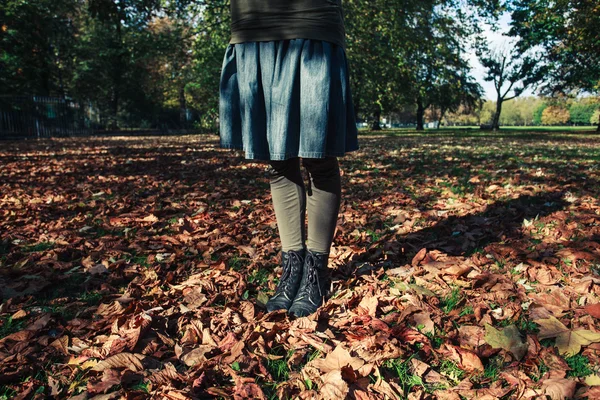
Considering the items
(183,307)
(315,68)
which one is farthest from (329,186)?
(183,307)

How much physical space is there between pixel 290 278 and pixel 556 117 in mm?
114778

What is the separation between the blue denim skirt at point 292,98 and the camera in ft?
6.27

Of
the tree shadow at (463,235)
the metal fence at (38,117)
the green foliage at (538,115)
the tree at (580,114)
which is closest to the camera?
the tree shadow at (463,235)

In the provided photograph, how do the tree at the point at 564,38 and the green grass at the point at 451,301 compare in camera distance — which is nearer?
the green grass at the point at 451,301

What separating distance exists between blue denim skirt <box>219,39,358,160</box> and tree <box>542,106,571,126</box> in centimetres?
10094

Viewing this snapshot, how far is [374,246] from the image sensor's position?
3.10 m

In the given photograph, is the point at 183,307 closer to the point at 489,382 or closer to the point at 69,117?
the point at 489,382

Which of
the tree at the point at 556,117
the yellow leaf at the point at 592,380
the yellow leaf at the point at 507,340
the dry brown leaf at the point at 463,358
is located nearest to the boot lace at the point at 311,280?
the dry brown leaf at the point at 463,358

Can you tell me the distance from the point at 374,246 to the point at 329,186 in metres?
1.14

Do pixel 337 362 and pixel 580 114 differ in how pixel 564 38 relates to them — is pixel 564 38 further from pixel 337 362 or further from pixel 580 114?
pixel 580 114

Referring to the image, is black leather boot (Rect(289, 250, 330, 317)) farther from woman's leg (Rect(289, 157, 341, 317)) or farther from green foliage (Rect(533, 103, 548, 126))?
green foliage (Rect(533, 103, 548, 126))

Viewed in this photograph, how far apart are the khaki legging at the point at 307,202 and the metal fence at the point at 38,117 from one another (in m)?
20.3

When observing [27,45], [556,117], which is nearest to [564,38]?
[27,45]

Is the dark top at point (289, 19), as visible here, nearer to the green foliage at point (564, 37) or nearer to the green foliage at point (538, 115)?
the green foliage at point (564, 37)
